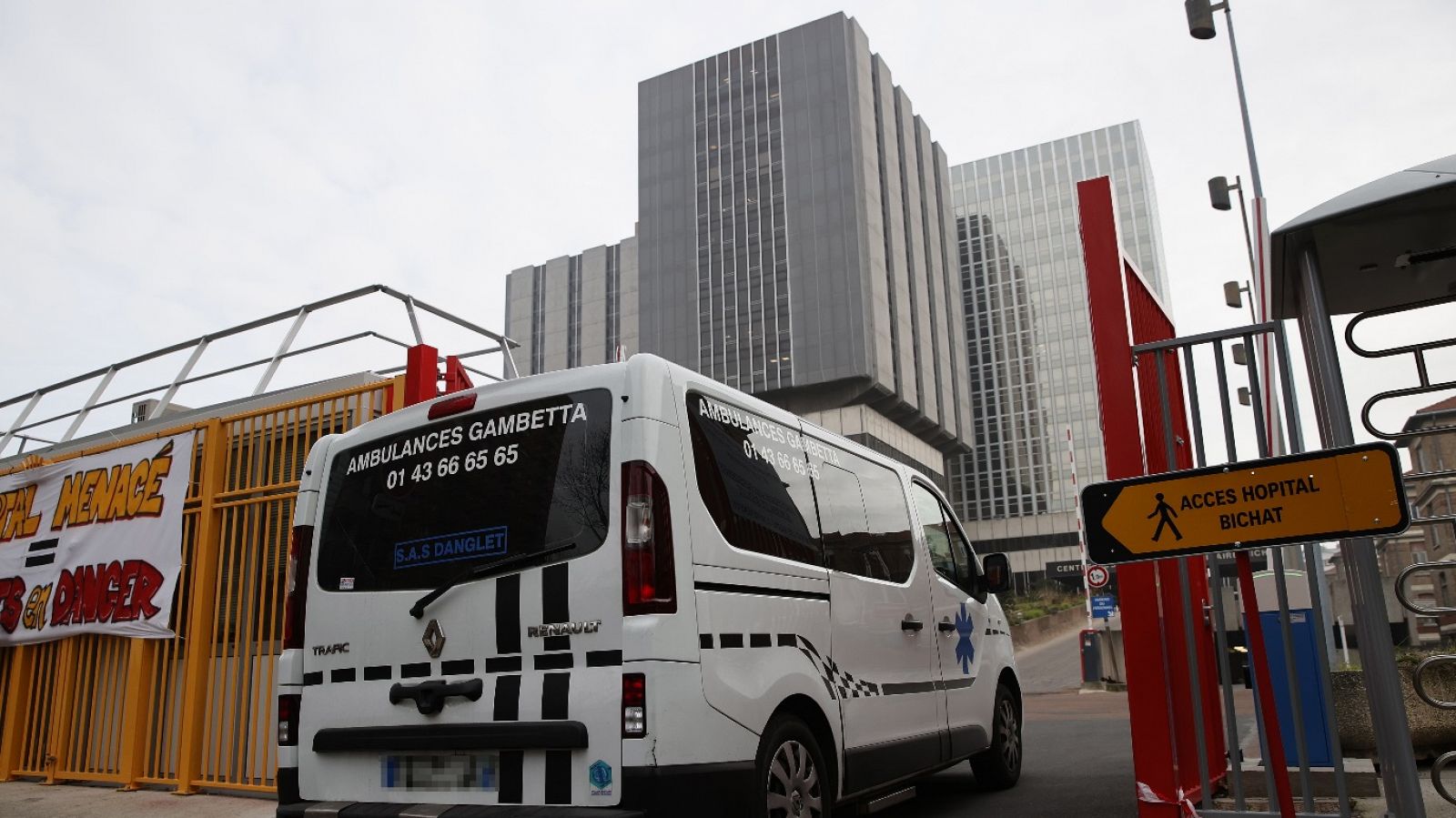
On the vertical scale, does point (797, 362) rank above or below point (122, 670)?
above

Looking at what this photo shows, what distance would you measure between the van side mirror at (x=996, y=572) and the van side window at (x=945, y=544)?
0.21ft

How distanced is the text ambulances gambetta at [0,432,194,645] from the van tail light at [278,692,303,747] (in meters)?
4.22

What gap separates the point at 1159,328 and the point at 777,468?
278cm

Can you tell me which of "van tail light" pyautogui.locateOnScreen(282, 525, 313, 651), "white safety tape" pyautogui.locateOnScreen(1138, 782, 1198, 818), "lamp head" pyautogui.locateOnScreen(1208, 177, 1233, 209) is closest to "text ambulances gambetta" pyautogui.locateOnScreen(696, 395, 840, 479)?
"white safety tape" pyautogui.locateOnScreen(1138, 782, 1198, 818)

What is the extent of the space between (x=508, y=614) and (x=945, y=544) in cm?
347

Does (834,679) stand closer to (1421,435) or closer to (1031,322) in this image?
(1421,435)

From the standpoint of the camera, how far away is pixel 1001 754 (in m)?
6.96

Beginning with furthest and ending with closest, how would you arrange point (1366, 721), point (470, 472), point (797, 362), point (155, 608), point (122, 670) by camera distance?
1. point (797, 362)
2. point (122, 670)
3. point (155, 608)
4. point (1366, 721)
5. point (470, 472)

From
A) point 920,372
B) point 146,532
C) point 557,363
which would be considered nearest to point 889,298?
point 920,372

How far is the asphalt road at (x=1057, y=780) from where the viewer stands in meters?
6.23

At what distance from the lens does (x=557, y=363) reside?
290 feet

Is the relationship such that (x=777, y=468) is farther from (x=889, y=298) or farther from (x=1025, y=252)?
(x=1025, y=252)

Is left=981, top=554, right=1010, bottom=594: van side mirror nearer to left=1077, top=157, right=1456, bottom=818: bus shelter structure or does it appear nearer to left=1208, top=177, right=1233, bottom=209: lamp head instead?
left=1077, top=157, right=1456, bottom=818: bus shelter structure

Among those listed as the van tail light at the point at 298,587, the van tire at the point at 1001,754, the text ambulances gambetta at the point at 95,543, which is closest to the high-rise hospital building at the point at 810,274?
the text ambulances gambetta at the point at 95,543
